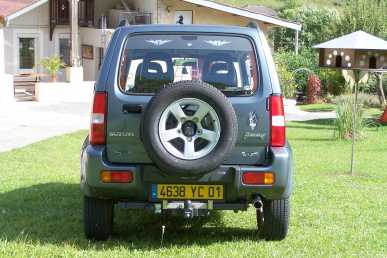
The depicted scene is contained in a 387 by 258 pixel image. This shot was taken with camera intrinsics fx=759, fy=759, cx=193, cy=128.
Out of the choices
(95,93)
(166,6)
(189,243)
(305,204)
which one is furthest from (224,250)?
(166,6)

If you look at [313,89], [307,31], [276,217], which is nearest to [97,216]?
[276,217]

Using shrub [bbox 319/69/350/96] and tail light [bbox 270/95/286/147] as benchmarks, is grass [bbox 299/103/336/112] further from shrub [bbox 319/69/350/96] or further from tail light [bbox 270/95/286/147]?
tail light [bbox 270/95/286/147]

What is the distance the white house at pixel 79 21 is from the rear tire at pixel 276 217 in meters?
22.2

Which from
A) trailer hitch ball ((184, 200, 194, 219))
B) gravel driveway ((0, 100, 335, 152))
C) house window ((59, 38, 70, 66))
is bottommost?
gravel driveway ((0, 100, 335, 152))

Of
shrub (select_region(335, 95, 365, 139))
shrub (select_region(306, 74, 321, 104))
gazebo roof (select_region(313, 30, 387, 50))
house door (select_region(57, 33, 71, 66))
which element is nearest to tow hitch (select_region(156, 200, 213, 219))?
gazebo roof (select_region(313, 30, 387, 50))

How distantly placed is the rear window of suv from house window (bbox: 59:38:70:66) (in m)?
25.7

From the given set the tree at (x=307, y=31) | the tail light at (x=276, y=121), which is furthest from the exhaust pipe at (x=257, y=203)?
the tree at (x=307, y=31)

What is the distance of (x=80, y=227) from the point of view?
22.2 ft

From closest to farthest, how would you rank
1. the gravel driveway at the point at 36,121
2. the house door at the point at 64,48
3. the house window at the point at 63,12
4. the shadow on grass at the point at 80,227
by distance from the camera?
the shadow on grass at the point at 80,227 < the gravel driveway at the point at 36,121 < the house window at the point at 63,12 < the house door at the point at 64,48

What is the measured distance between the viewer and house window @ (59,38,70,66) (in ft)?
103

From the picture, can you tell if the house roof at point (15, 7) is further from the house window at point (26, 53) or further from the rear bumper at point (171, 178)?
the rear bumper at point (171, 178)

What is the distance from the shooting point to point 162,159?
5.51 metres

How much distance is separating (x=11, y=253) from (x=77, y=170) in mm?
5090

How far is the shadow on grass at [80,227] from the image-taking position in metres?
6.22
